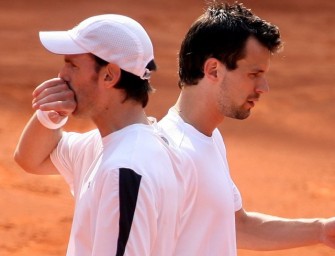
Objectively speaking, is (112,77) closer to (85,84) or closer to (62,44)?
(85,84)

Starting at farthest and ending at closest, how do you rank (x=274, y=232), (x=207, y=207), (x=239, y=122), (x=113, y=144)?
(x=239, y=122) → (x=274, y=232) → (x=207, y=207) → (x=113, y=144)

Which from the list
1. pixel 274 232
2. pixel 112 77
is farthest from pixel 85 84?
pixel 274 232

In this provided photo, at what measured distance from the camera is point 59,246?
8.62 meters

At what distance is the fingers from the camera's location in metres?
3.47

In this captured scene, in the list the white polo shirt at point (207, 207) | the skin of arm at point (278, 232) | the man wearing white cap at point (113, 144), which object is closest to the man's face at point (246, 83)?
the white polo shirt at point (207, 207)

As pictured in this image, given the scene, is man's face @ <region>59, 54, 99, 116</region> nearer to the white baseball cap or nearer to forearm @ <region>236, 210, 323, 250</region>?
the white baseball cap

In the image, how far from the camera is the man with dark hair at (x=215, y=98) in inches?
147

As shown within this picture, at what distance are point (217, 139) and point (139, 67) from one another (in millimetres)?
700

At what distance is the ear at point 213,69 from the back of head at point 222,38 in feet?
0.05

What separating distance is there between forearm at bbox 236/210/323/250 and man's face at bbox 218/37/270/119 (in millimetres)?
643

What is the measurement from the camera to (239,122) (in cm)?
1175

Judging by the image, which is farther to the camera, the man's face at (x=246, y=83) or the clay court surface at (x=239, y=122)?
the clay court surface at (x=239, y=122)

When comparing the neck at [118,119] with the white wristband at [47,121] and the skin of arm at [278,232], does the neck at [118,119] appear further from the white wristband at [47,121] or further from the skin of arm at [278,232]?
the skin of arm at [278,232]

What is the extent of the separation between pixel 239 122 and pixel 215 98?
779 centimetres
